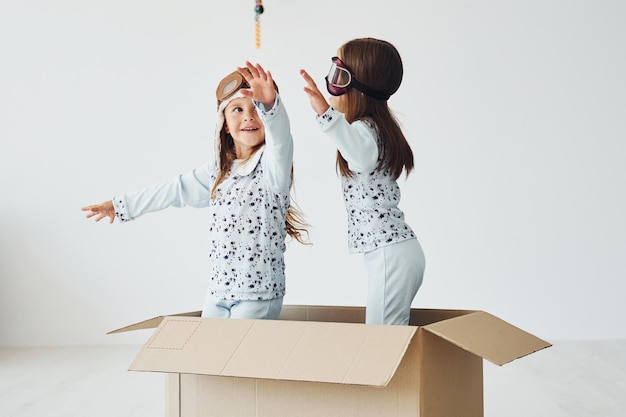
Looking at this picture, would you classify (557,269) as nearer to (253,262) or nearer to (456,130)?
(456,130)

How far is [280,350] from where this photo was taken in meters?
1.06

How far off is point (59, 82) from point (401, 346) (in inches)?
106

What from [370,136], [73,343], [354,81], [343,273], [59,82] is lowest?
[73,343]

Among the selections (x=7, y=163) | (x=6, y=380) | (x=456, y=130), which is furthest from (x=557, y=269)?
(x=7, y=163)

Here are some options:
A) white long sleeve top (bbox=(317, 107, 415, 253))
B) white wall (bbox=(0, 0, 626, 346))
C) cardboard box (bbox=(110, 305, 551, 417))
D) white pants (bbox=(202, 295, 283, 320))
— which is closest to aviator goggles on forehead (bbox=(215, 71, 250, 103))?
white long sleeve top (bbox=(317, 107, 415, 253))

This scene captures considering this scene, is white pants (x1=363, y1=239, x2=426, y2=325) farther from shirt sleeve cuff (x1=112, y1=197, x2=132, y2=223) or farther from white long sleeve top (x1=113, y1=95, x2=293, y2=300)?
shirt sleeve cuff (x1=112, y1=197, x2=132, y2=223)

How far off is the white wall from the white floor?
305 millimetres

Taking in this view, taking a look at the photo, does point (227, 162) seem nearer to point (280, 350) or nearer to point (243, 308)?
point (243, 308)

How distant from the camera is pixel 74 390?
7.64 ft

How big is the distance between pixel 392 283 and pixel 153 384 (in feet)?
4.32

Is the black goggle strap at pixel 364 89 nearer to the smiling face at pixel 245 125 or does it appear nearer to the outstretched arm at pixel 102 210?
the smiling face at pixel 245 125

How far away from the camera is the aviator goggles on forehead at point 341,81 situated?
4.87 feet

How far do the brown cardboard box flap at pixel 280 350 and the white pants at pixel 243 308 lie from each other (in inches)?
10.9

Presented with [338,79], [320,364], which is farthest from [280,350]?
[338,79]
